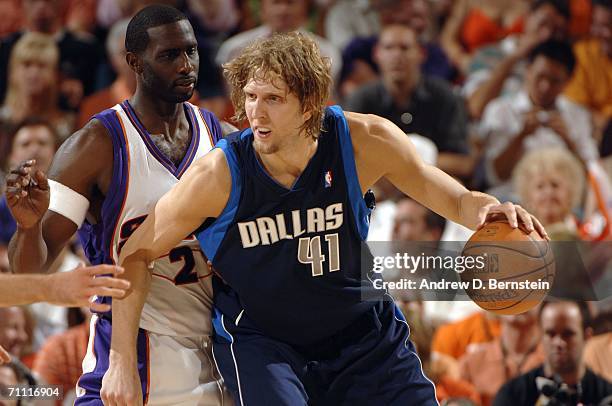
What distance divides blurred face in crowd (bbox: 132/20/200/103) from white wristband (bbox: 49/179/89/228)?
519mm

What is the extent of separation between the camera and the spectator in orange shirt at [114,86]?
7.21 metres

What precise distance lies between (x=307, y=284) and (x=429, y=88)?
4.29m

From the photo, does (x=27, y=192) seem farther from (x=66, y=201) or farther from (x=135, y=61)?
(x=135, y=61)

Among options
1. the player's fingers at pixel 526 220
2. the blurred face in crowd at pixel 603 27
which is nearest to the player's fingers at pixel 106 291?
the player's fingers at pixel 526 220

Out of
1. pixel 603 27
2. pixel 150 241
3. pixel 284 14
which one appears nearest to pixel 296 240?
pixel 150 241

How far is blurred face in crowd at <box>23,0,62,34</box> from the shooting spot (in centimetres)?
782

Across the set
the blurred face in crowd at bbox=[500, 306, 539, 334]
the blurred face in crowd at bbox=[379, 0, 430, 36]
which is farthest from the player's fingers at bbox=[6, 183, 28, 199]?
the blurred face in crowd at bbox=[379, 0, 430, 36]

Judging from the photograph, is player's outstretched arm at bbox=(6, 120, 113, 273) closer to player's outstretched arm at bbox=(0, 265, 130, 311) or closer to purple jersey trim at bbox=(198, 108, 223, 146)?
player's outstretched arm at bbox=(0, 265, 130, 311)

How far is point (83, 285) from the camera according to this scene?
3084mm

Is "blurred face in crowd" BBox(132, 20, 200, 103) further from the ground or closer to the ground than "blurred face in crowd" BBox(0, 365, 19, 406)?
further from the ground

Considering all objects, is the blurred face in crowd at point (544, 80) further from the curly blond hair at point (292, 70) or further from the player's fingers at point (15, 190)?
the player's fingers at point (15, 190)

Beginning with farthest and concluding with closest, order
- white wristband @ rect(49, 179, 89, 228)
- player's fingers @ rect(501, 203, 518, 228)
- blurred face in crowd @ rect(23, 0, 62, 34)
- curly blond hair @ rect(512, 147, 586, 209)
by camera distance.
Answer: blurred face in crowd @ rect(23, 0, 62, 34), curly blond hair @ rect(512, 147, 586, 209), white wristband @ rect(49, 179, 89, 228), player's fingers @ rect(501, 203, 518, 228)

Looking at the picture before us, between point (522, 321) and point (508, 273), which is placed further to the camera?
point (522, 321)

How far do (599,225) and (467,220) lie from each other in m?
3.76
